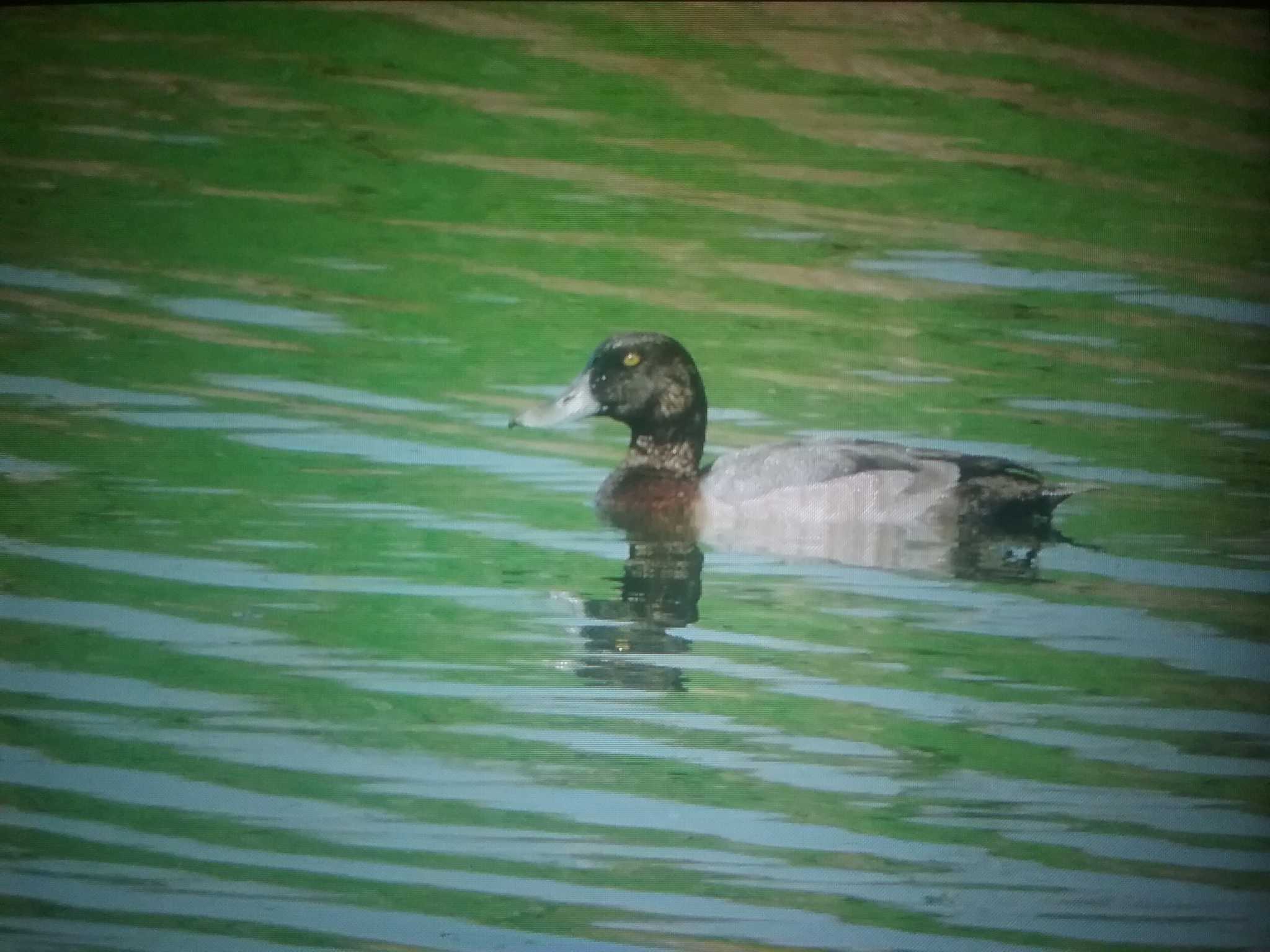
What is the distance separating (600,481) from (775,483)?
287 millimetres

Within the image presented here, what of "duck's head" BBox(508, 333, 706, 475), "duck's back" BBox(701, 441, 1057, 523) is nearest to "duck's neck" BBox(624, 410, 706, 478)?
"duck's head" BBox(508, 333, 706, 475)

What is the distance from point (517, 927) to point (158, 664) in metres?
0.71

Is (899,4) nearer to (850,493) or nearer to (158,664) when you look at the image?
(850,493)

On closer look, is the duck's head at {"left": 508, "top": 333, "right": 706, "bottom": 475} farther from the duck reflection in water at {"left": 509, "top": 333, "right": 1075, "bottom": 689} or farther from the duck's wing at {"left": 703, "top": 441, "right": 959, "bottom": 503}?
the duck's wing at {"left": 703, "top": 441, "right": 959, "bottom": 503}

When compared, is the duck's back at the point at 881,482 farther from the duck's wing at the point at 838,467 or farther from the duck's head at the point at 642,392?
the duck's head at the point at 642,392

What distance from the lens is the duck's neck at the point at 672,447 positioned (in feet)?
9.57

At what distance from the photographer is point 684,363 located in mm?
2930

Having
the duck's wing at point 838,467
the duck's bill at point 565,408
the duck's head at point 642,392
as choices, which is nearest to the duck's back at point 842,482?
the duck's wing at point 838,467

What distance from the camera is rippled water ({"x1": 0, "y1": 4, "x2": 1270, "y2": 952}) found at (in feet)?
9.24

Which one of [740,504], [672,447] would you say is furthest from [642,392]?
[740,504]

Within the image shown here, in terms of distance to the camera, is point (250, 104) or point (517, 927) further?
point (250, 104)

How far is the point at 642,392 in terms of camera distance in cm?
292

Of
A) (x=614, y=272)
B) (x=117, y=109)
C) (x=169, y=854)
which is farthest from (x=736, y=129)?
(x=169, y=854)

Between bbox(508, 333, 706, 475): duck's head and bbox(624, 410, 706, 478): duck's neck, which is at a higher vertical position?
bbox(508, 333, 706, 475): duck's head
